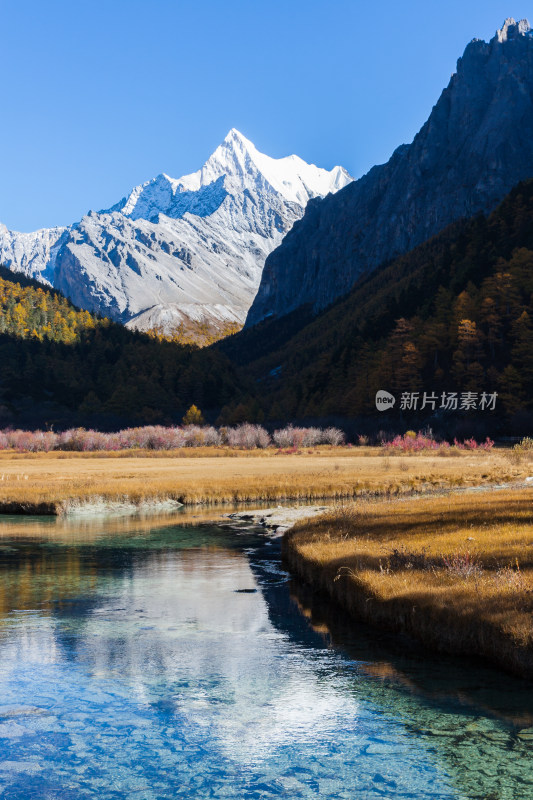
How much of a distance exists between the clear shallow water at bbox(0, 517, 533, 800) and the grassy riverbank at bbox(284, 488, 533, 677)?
0.74 meters

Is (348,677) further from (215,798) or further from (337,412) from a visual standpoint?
(337,412)

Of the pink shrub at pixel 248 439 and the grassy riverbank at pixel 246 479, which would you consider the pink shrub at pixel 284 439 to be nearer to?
the pink shrub at pixel 248 439

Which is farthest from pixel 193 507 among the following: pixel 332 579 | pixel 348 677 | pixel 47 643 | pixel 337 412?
pixel 337 412

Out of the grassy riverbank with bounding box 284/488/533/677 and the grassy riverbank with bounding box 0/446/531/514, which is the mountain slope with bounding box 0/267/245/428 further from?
the grassy riverbank with bounding box 284/488/533/677

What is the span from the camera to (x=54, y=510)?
48.4 m

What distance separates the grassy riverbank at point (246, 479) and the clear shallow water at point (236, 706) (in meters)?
27.6

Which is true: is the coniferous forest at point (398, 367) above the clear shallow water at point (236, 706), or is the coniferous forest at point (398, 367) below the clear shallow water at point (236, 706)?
above


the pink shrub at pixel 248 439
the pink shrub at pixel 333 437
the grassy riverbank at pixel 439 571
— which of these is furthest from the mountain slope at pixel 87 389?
the grassy riverbank at pixel 439 571

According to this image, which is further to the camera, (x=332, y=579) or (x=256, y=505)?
(x=256, y=505)

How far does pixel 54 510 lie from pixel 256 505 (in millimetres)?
14006

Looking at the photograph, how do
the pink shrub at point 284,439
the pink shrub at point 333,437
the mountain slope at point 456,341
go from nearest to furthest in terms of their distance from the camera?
the pink shrub at point 284,439 < the pink shrub at point 333,437 < the mountain slope at point 456,341

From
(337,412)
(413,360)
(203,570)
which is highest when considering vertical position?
(413,360)

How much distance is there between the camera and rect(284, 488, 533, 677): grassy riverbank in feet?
52.5

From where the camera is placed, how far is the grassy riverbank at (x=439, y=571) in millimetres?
16016
